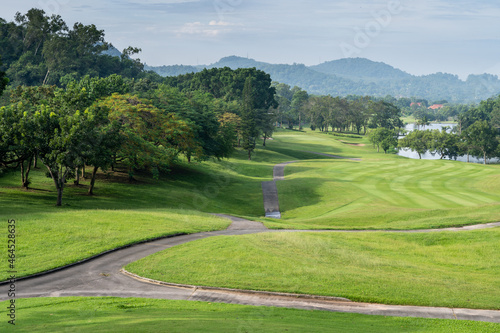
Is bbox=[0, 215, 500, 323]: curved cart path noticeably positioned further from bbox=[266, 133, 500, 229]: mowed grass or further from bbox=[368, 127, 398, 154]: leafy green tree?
bbox=[368, 127, 398, 154]: leafy green tree

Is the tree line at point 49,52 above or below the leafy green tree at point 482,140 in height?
above

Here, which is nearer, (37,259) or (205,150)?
(37,259)

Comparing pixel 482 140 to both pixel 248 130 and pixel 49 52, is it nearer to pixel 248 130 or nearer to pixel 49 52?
pixel 248 130

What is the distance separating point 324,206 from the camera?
1795 inches

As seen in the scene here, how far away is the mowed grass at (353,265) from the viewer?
61.1ft

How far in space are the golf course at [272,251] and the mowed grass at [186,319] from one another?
0.04 metres

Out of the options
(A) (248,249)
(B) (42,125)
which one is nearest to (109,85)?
(B) (42,125)

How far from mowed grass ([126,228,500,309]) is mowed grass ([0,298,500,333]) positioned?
2176mm

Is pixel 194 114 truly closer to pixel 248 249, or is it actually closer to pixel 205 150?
pixel 205 150

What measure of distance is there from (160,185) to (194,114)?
58.4ft

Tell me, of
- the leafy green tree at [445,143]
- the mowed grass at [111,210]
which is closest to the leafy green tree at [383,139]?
the leafy green tree at [445,143]

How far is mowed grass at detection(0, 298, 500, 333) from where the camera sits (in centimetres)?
1340

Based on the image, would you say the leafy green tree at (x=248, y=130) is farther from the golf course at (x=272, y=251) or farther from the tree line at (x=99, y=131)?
the golf course at (x=272, y=251)

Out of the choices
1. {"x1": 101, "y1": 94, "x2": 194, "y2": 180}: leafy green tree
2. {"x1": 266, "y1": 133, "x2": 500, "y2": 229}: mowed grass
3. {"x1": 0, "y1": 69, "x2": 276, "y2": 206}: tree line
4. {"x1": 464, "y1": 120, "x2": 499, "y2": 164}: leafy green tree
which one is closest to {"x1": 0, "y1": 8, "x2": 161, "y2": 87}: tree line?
{"x1": 0, "y1": 69, "x2": 276, "y2": 206}: tree line
